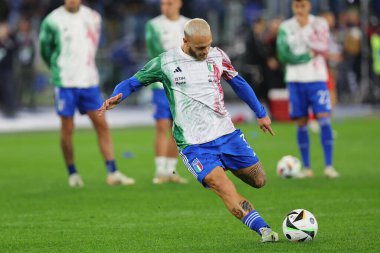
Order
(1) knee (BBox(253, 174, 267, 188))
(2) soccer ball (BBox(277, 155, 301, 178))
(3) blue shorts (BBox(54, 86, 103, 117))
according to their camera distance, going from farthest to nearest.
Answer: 1. (2) soccer ball (BBox(277, 155, 301, 178))
2. (3) blue shorts (BBox(54, 86, 103, 117))
3. (1) knee (BBox(253, 174, 267, 188))

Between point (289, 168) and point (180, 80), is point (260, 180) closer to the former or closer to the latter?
point (180, 80)

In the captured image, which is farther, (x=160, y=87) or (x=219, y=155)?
(x=160, y=87)

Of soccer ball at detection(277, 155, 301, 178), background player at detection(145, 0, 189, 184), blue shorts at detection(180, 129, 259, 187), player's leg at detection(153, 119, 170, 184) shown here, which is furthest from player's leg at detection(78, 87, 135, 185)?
blue shorts at detection(180, 129, 259, 187)

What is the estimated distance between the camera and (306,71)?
1446cm

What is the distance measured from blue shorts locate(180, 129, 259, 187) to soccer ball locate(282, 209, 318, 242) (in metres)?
0.64

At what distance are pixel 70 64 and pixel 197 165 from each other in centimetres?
510

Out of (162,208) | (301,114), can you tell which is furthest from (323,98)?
(162,208)

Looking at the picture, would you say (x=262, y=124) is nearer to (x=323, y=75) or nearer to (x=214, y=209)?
(x=214, y=209)

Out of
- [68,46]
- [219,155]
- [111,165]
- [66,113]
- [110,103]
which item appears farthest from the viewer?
[111,165]

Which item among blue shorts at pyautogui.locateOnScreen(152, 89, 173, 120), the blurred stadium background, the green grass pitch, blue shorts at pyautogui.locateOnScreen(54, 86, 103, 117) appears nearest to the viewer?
the green grass pitch

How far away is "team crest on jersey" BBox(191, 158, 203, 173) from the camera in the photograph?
9.01 meters

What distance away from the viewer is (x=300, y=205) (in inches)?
457

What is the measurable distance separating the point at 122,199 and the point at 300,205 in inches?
89.9

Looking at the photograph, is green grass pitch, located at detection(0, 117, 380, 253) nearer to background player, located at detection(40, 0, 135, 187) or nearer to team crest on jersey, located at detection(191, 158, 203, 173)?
team crest on jersey, located at detection(191, 158, 203, 173)
